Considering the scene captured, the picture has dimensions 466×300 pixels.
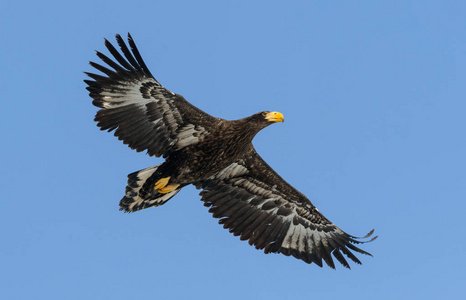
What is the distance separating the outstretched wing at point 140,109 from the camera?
45.1 ft

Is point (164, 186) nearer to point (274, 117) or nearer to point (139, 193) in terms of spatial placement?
point (139, 193)

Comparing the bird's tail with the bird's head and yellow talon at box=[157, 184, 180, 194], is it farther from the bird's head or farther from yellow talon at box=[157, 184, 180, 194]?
the bird's head

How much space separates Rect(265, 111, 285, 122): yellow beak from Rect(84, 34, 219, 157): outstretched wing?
3.84 ft

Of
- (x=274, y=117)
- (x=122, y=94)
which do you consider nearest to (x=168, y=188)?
(x=122, y=94)

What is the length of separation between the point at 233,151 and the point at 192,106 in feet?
4.23

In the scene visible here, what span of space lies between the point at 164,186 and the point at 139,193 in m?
0.55

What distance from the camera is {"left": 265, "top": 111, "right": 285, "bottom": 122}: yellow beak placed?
14547mm

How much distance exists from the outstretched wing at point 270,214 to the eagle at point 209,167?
0.08ft

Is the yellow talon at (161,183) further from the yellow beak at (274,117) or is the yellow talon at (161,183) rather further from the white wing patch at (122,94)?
the yellow beak at (274,117)

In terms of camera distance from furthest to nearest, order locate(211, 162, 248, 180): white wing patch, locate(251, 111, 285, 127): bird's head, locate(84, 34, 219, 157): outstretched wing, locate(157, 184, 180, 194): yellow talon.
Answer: locate(211, 162, 248, 180): white wing patch → locate(157, 184, 180, 194): yellow talon → locate(251, 111, 285, 127): bird's head → locate(84, 34, 219, 157): outstretched wing

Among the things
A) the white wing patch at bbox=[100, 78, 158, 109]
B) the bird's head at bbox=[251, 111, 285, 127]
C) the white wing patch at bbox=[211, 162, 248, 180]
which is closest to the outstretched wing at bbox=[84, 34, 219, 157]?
the white wing patch at bbox=[100, 78, 158, 109]

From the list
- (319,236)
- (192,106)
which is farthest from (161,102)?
(319,236)

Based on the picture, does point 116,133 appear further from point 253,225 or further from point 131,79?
point 253,225

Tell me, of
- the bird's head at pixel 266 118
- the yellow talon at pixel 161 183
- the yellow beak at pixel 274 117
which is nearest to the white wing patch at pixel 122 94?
the yellow talon at pixel 161 183
